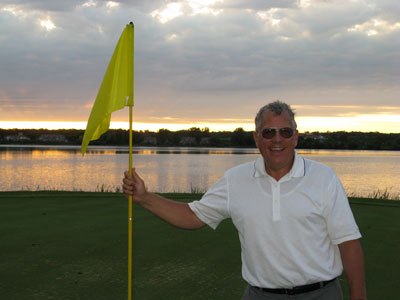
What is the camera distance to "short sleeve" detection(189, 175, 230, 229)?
2960 mm

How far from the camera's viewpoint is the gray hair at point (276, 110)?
2.86 m

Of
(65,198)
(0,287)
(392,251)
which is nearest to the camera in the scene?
(0,287)

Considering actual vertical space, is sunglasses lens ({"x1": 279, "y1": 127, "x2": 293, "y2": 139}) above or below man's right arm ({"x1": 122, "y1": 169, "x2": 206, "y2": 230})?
above

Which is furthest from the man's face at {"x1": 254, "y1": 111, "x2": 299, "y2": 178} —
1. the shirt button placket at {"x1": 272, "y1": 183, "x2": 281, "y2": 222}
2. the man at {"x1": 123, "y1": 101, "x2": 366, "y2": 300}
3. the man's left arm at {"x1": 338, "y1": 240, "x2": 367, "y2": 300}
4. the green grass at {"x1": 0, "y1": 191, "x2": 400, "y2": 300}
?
the green grass at {"x1": 0, "y1": 191, "x2": 400, "y2": 300}

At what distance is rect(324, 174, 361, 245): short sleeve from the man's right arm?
0.93m

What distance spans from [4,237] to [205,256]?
297 centimetres

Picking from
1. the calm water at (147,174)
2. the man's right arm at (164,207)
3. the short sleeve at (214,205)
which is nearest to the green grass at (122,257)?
the man's right arm at (164,207)

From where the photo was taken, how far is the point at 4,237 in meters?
6.44

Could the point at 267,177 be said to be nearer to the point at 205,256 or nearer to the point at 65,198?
the point at 205,256

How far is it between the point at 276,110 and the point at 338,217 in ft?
2.45

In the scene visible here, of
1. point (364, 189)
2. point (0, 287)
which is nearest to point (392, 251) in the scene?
point (0, 287)

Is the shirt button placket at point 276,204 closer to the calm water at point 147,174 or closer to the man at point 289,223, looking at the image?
the man at point 289,223

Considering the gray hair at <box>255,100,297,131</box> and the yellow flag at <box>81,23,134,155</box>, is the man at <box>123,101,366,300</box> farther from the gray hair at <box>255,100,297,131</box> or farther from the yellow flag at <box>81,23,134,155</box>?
the yellow flag at <box>81,23,134,155</box>

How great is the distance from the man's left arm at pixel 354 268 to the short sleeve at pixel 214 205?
77cm
